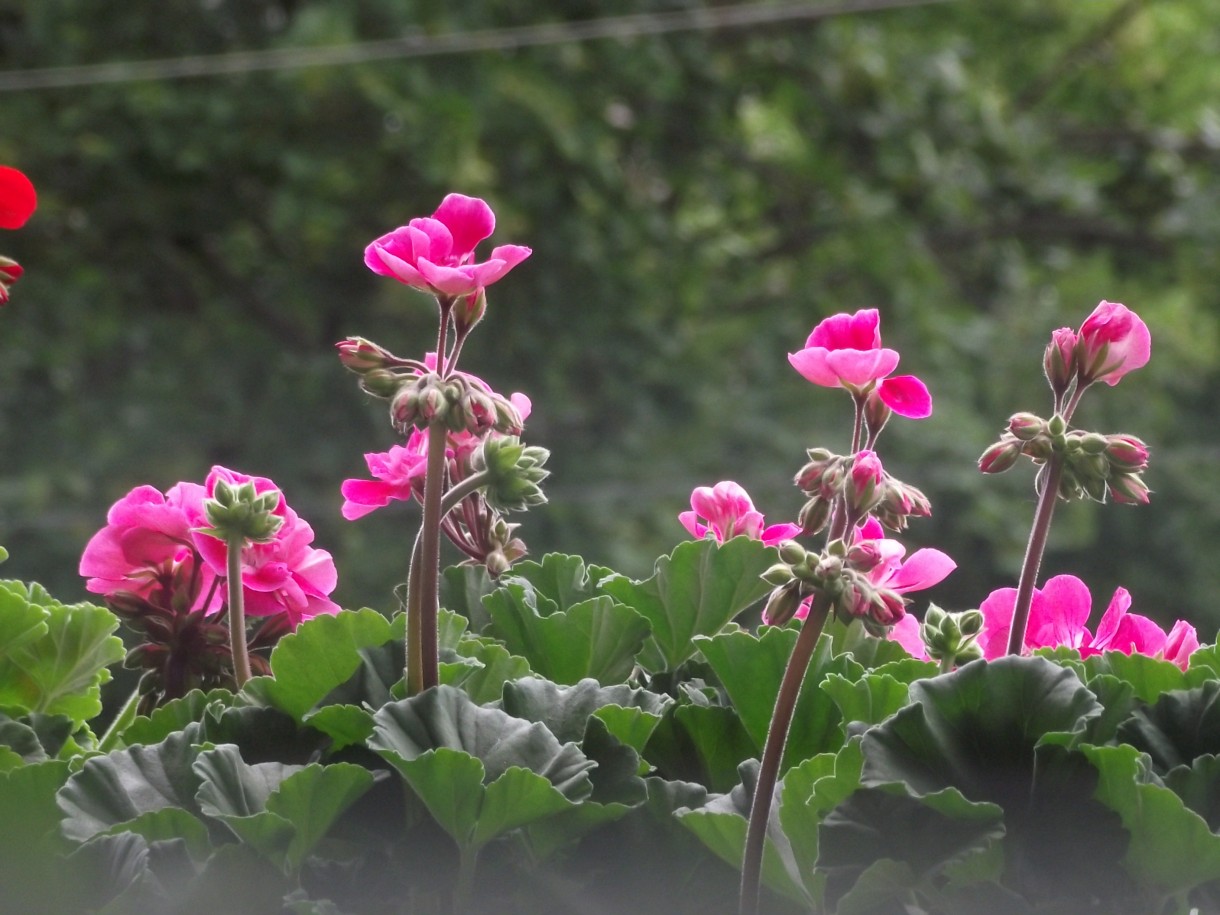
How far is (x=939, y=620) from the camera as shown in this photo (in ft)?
1.55

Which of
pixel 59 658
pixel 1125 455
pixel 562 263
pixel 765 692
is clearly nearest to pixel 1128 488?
pixel 1125 455

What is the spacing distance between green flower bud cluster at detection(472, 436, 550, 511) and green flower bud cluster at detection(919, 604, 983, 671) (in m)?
0.15

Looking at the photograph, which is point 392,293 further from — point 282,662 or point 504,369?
point 282,662

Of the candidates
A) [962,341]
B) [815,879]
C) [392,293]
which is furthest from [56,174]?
[815,879]

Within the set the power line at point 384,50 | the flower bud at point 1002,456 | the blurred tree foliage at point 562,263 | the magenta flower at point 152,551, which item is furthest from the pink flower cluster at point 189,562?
the power line at point 384,50

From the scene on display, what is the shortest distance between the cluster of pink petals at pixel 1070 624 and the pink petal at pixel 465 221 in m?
0.20

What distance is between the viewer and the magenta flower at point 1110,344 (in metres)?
0.42

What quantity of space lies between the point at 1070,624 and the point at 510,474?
225 mm

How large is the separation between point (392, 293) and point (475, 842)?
12.6ft

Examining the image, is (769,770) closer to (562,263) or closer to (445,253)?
(445,253)

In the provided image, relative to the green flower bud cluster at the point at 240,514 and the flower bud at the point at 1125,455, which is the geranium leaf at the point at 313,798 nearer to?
the green flower bud cluster at the point at 240,514

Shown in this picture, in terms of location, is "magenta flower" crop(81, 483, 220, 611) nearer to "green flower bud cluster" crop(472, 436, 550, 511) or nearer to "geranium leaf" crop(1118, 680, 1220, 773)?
"green flower bud cluster" crop(472, 436, 550, 511)

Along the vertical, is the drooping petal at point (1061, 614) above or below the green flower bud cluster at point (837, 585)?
above

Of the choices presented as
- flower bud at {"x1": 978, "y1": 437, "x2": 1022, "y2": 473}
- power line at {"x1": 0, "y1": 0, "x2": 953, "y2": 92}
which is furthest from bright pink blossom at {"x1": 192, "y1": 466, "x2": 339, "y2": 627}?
power line at {"x1": 0, "y1": 0, "x2": 953, "y2": 92}
